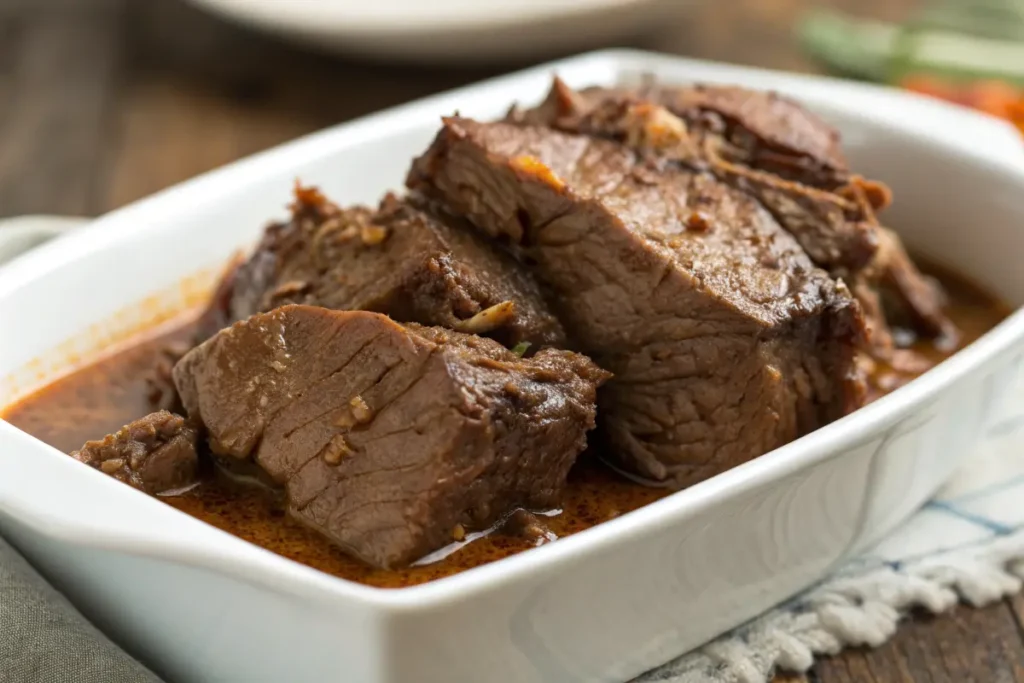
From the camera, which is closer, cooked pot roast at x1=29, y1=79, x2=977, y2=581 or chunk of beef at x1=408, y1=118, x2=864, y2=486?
cooked pot roast at x1=29, y1=79, x2=977, y2=581

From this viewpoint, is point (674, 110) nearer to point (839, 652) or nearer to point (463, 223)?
point (463, 223)

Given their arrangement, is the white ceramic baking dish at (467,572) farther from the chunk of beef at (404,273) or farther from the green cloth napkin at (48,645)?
the chunk of beef at (404,273)

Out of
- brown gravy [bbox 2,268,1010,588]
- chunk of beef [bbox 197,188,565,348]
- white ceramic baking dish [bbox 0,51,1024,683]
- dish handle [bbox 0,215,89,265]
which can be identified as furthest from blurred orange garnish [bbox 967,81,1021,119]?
dish handle [bbox 0,215,89,265]

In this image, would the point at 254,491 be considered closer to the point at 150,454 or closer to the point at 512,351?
the point at 150,454

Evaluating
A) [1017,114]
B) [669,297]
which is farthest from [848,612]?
[1017,114]

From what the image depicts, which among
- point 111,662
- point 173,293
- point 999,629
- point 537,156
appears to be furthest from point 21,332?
point 999,629

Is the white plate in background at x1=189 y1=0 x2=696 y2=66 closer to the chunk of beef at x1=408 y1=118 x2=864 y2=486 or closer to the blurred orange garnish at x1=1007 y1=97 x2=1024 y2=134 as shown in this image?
the blurred orange garnish at x1=1007 y1=97 x2=1024 y2=134
